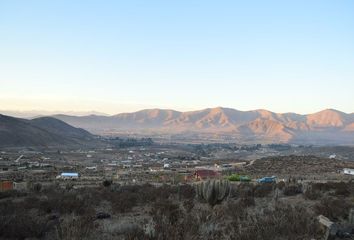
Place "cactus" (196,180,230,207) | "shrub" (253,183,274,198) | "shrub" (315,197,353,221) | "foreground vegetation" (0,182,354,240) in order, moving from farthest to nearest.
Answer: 1. "shrub" (253,183,274,198)
2. "cactus" (196,180,230,207)
3. "shrub" (315,197,353,221)
4. "foreground vegetation" (0,182,354,240)

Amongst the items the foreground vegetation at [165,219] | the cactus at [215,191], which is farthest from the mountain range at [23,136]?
the cactus at [215,191]

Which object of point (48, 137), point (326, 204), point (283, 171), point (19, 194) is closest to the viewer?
point (326, 204)

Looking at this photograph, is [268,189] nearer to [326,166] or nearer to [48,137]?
[326,166]

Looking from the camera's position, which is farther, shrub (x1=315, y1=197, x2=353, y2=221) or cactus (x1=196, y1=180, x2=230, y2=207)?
cactus (x1=196, y1=180, x2=230, y2=207)

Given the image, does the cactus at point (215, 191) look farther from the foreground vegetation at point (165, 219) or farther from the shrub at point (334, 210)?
the shrub at point (334, 210)

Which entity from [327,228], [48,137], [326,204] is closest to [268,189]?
[326,204]

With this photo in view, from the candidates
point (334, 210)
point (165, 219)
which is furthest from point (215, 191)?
point (165, 219)

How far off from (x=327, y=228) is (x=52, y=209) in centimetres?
1089

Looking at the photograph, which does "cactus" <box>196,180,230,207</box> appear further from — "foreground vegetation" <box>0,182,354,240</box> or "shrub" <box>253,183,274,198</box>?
"shrub" <box>253,183,274,198</box>

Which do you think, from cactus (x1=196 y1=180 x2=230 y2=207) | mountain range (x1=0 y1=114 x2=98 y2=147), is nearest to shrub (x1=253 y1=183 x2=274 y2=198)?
cactus (x1=196 y1=180 x2=230 y2=207)

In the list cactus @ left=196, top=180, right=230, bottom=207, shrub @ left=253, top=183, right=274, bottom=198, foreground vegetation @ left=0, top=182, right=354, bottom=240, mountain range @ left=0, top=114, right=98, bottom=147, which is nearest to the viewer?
foreground vegetation @ left=0, top=182, right=354, bottom=240

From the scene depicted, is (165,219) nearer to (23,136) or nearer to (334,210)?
(334,210)

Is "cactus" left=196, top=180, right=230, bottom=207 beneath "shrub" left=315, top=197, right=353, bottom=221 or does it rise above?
above

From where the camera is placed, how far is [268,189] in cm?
2523
